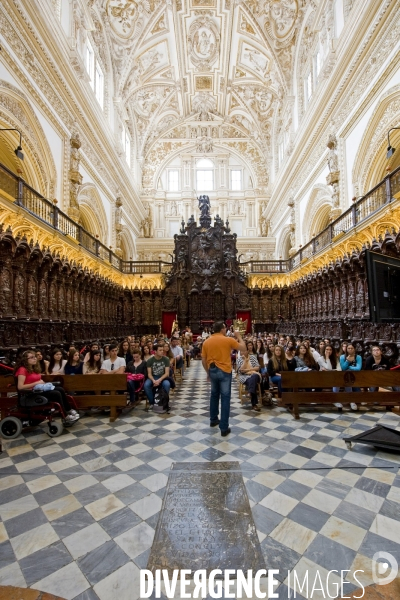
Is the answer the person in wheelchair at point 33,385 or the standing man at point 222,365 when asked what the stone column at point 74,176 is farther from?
the standing man at point 222,365

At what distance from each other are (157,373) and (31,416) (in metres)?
2.10

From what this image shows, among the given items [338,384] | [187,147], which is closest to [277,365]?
[338,384]

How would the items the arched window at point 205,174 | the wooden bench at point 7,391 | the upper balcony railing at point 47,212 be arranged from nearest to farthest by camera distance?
the wooden bench at point 7,391
the upper balcony railing at point 47,212
the arched window at point 205,174

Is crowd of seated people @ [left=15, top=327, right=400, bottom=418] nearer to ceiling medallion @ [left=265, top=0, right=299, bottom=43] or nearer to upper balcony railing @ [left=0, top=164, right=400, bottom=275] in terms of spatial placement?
upper balcony railing @ [left=0, top=164, right=400, bottom=275]

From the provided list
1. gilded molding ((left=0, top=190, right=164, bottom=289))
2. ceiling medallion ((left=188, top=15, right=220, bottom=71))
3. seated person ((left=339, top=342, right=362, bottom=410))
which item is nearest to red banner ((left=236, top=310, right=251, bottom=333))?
gilded molding ((left=0, top=190, right=164, bottom=289))

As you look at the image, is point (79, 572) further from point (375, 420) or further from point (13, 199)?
point (13, 199)

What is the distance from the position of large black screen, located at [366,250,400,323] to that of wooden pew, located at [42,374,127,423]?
4011 millimetres

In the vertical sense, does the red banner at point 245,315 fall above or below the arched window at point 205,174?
below

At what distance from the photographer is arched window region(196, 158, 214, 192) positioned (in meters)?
29.9

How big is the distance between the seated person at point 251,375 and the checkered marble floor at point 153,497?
0.83 metres

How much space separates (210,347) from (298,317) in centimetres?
1478

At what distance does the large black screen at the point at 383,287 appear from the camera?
4.76 meters

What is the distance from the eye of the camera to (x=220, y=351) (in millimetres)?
4383

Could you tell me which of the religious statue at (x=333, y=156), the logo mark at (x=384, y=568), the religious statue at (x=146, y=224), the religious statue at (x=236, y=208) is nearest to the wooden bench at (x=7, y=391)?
the logo mark at (x=384, y=568)
